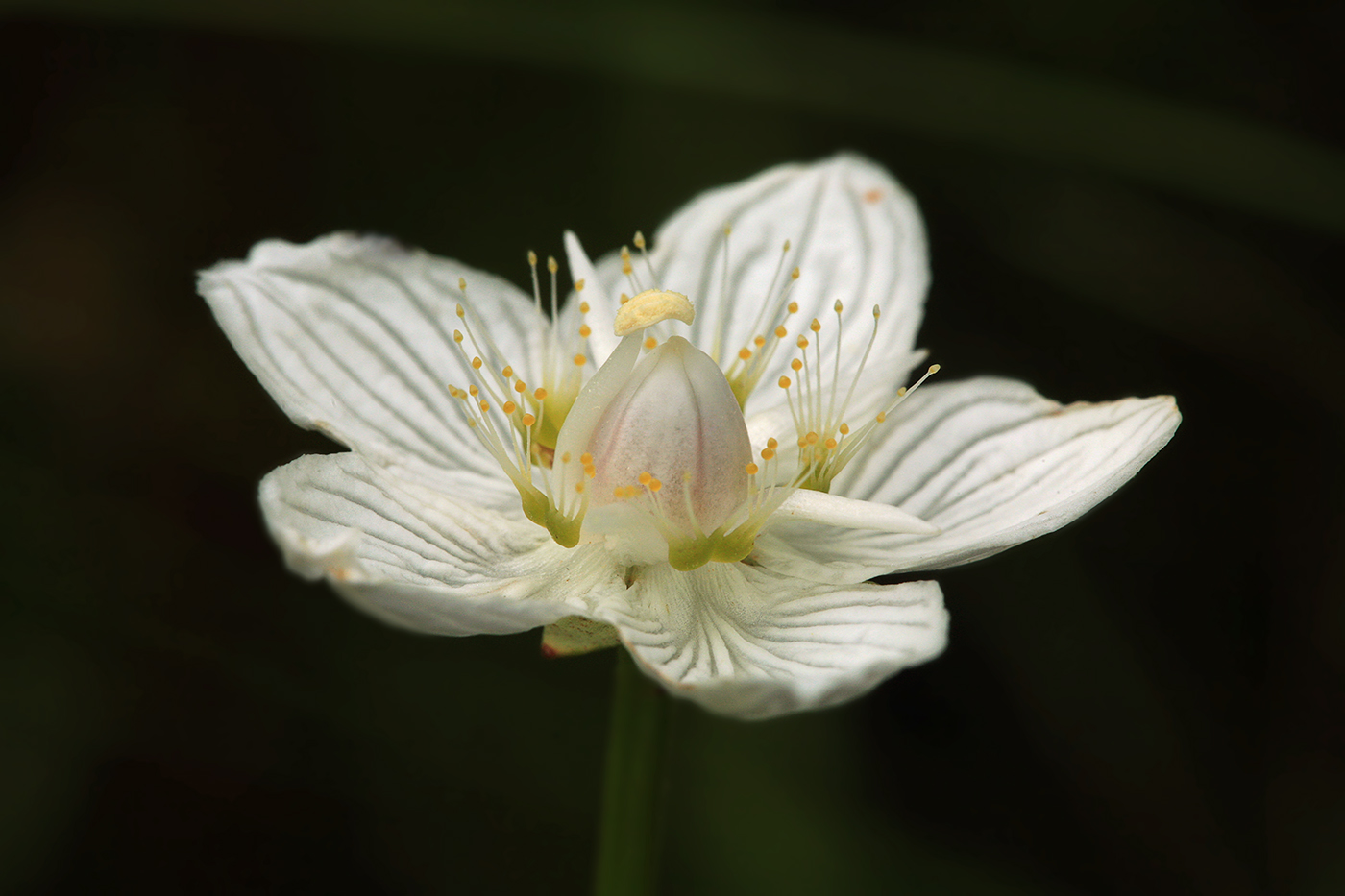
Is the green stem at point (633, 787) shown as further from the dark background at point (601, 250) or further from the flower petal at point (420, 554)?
the dark background at point (601, 250)

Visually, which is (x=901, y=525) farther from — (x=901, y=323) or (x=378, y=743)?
(x=378, y=743)

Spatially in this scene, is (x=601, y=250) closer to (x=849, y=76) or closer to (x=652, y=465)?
(x=849, y=76)

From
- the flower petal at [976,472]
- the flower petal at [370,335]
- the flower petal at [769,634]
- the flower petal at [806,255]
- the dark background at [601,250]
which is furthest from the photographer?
the dark background at [601,250]

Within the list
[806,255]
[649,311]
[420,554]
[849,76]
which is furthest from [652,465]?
[849,76]

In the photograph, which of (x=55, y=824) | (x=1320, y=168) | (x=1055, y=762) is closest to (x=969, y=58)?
(x=1320, y=168)

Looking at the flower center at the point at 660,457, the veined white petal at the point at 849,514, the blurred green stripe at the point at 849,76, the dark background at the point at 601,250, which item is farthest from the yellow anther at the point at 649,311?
the blurred green stripe at the point at 849,76

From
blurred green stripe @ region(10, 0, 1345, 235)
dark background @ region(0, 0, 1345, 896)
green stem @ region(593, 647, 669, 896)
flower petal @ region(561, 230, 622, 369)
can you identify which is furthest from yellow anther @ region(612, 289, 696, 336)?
blurred green stripe @ region(10, 0, 1345, 235)

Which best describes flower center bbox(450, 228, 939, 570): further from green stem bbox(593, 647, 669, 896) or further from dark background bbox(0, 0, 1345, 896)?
dark background bbox(0, 0, 1345, 896)
